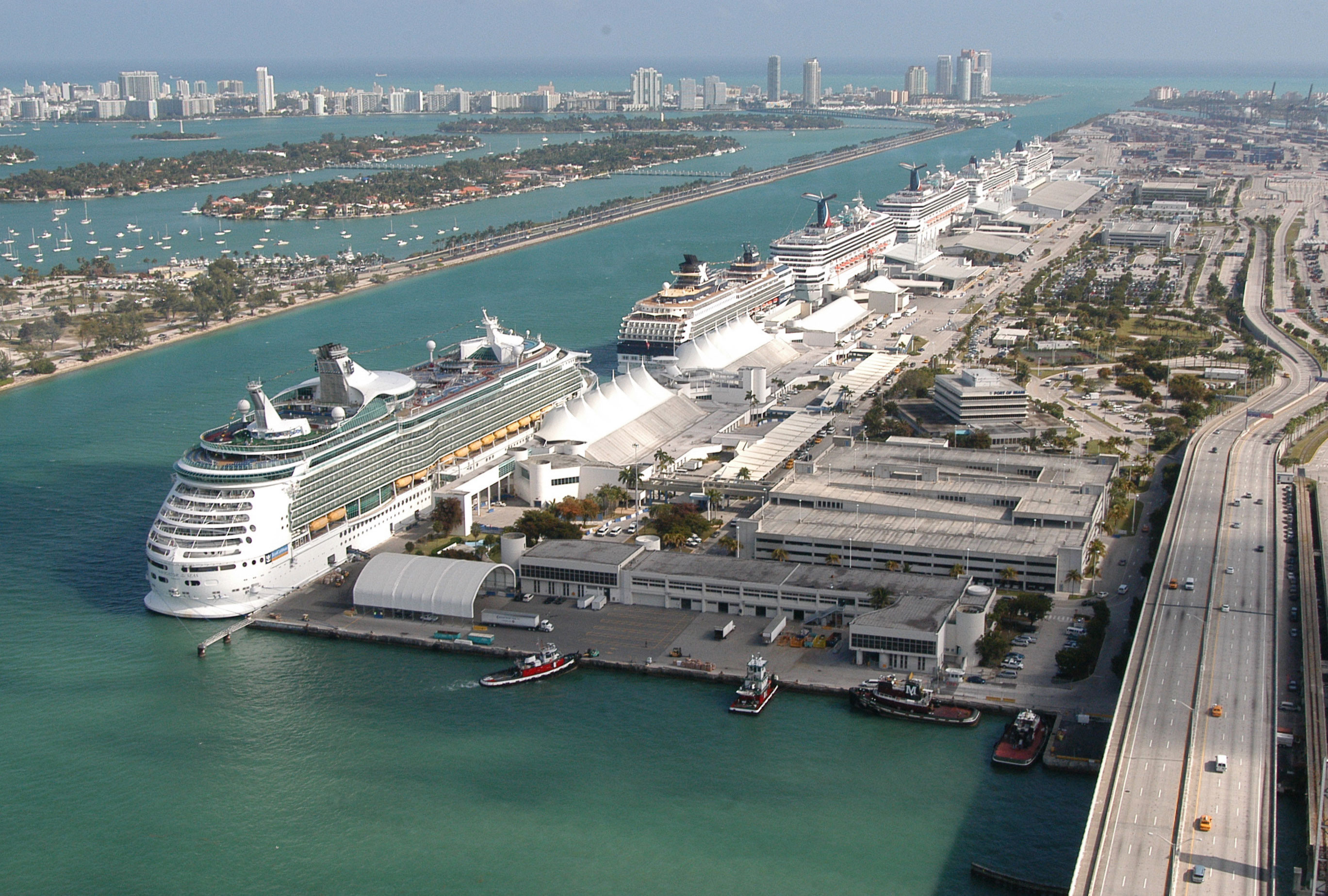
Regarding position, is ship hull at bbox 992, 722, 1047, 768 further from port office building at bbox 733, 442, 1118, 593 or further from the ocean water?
port office building at bbox 733, 442, 1118, 593

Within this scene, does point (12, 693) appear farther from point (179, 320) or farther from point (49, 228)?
point (49, 228)

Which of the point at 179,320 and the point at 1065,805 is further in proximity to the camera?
the point at 179,320

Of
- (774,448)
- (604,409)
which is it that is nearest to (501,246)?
(604,409)

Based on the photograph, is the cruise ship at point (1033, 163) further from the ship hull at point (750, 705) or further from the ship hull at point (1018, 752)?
the ship hull at point (1018, 752)

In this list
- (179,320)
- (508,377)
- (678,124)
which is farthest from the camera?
(678,124)

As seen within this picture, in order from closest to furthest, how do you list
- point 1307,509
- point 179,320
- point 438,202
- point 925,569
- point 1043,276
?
→ 1. point 925,569
2. point 1307,509
3. point 179,320
4. point 1043,276
5. point 438,202

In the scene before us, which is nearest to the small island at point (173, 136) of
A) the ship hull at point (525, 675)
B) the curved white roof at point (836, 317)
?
the curved white roof at point (836, 317)

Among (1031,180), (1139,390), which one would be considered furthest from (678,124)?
(1139,390)
